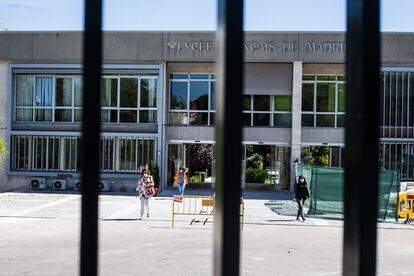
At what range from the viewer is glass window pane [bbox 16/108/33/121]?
90.7ft

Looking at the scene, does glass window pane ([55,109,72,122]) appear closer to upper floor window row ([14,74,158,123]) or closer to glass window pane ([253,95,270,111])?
upper floor window row ([14,74,158,123])

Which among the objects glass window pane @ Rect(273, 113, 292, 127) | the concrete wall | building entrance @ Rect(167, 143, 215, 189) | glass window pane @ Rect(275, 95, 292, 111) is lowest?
building entrance @ Rect(167, 143, 215, 189)

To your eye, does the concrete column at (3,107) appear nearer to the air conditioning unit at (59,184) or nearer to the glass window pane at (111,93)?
the air conditioning unit at (59,184)

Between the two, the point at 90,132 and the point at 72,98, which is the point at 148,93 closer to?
the point at 72,98

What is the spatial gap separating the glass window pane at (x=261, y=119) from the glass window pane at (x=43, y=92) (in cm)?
1127

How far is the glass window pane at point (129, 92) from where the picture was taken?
89.9 ft

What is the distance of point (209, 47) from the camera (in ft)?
88.5

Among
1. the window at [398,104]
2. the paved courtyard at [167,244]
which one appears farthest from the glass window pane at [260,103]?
the paved courtyard at [167,244]

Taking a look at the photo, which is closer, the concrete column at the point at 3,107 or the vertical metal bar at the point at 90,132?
the vertical metal bar at the point at 90,132

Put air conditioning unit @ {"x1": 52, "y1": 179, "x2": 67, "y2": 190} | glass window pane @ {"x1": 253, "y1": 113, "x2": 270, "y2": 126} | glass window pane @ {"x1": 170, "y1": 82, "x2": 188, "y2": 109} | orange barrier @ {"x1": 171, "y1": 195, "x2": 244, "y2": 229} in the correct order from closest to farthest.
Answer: orange barrier @ {"x1": 171, "y1": 195, "x2": 244, "y2": 229}
air conditioning unit @ {"x1": 52, "y1": 179, "x2": 67, "y2": 190}
glass window pane @ {"x1": 253, "y1": 113, "x2": 270, "y2": 126}
glass window pane @ {"x1": 170, "y1": 82, "x2": 188, "y2": 109}

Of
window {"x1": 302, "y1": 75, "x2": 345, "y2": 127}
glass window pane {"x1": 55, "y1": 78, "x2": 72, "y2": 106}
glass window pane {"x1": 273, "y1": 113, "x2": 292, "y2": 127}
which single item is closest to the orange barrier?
glass window pane {"x1": 273, "y1": 113, "x2": 292, "y2": 127}

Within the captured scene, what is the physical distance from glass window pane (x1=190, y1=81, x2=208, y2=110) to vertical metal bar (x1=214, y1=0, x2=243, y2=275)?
88.9ft

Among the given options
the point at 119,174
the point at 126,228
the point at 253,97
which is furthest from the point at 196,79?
the point at 126,228

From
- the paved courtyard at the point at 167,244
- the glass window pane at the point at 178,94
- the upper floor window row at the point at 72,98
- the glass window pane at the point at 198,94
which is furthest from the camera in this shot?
the glass window pane at the point at 178,94
